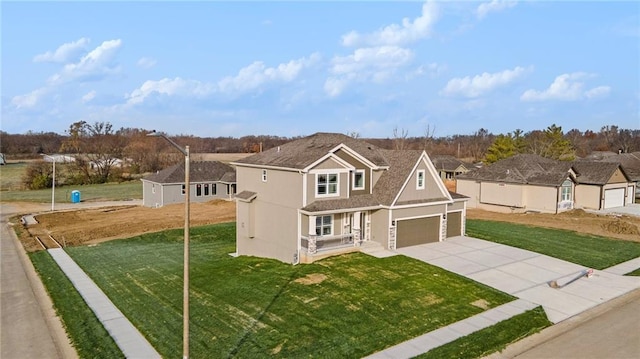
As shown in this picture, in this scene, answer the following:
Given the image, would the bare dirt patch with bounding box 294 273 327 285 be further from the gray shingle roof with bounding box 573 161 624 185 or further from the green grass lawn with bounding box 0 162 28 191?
the green grass lawn with bounding box 0 162 28 191

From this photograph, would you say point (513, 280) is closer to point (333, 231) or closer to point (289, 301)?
point (333, 231)

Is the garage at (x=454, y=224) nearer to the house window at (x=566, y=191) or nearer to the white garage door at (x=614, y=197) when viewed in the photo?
the house window at (x=566, y=191)

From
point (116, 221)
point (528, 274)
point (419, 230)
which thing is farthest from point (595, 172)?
point (116, 221)

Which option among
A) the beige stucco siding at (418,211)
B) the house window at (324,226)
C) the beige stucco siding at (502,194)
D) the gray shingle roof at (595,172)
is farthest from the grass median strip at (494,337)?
the gray shingle roof at (595,172)

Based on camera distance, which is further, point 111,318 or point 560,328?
point 111,318

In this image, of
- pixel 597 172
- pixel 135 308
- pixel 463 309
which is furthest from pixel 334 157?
pixel 597 172

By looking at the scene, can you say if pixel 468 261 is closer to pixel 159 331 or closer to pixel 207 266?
pixel 207 266

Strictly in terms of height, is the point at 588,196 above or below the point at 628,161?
below
